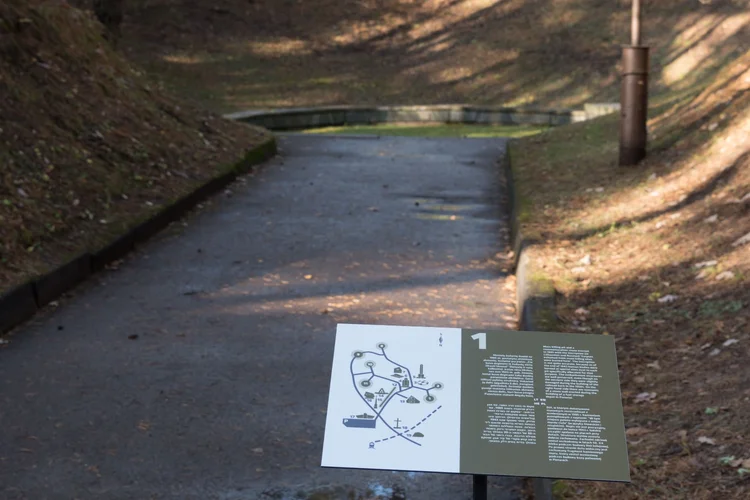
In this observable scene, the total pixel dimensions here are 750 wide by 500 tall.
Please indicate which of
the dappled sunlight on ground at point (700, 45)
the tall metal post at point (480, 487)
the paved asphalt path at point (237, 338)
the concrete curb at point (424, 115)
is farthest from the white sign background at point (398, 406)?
the dappled sunlight on ground at point (700, 45)

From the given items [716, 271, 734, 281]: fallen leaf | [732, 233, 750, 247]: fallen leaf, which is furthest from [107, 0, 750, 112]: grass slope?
[716, 271, 734, 281]: fallen leaf

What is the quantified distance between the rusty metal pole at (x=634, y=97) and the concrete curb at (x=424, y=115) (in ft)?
45.1

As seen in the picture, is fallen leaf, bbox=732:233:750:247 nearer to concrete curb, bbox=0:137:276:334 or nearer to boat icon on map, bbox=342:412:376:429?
boat icon on map, bbox=342:412:376:429

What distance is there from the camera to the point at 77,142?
459 inches

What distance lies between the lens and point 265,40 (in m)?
34.3

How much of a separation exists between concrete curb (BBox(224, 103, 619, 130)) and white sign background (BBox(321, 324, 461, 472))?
22081 millimetres

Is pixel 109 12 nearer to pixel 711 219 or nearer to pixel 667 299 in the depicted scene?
pixel 711 219

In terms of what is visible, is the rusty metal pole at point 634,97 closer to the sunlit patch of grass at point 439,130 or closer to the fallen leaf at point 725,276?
the fallen leaf at point 725,276

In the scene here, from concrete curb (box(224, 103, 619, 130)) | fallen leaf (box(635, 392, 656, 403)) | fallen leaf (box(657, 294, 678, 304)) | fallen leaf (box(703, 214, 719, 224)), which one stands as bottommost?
fallen leaf (box(635, 392, 656, 403))

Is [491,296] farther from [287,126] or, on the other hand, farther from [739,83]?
[287,126]

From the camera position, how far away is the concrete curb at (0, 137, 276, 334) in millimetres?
7898

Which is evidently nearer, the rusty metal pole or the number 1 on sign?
the number 1 on sign

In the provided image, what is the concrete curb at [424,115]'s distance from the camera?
25.9m

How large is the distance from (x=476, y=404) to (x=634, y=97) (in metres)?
8.92
